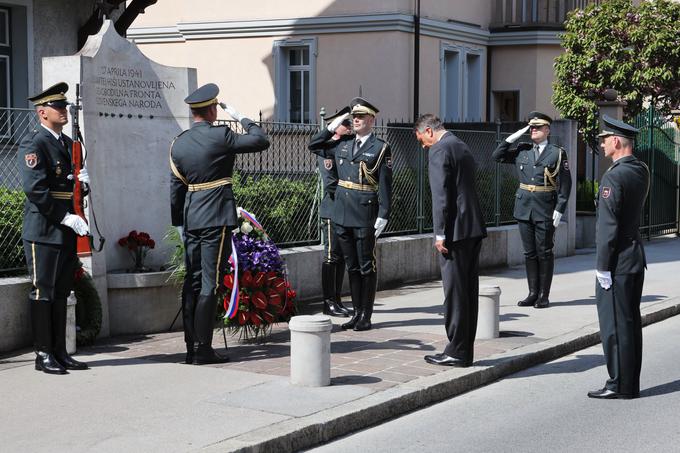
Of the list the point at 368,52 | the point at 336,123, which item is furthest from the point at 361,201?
the point at 368,52

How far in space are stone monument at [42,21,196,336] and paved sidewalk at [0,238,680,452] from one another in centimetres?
107

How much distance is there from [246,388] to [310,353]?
52 centimetres

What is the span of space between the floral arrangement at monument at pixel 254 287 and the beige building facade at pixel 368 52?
12.0m

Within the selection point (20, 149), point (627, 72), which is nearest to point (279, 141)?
point (20, 149)

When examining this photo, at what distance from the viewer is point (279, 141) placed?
12.1 metres

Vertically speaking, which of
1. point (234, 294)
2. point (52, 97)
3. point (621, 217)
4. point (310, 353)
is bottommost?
point (310, 353)

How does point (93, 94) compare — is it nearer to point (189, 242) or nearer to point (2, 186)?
point (2, 186)

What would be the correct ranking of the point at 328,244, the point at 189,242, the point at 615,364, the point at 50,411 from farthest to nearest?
the point at 328,244 → the point at 189,242 → the point at 615,364 → the point at 50,411

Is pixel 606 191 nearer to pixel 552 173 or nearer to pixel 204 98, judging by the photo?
pixel 204 98

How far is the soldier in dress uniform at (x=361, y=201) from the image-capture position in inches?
402

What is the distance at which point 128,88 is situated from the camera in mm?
10094

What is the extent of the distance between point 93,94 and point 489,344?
4247 millimetres

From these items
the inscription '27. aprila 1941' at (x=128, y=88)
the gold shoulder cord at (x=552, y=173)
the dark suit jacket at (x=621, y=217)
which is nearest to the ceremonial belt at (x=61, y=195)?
the inscription '27. aprila 1941' at (x=128, y=88)

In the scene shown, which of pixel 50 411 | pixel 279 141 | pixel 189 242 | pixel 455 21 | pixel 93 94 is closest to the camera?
pixel 50 411
